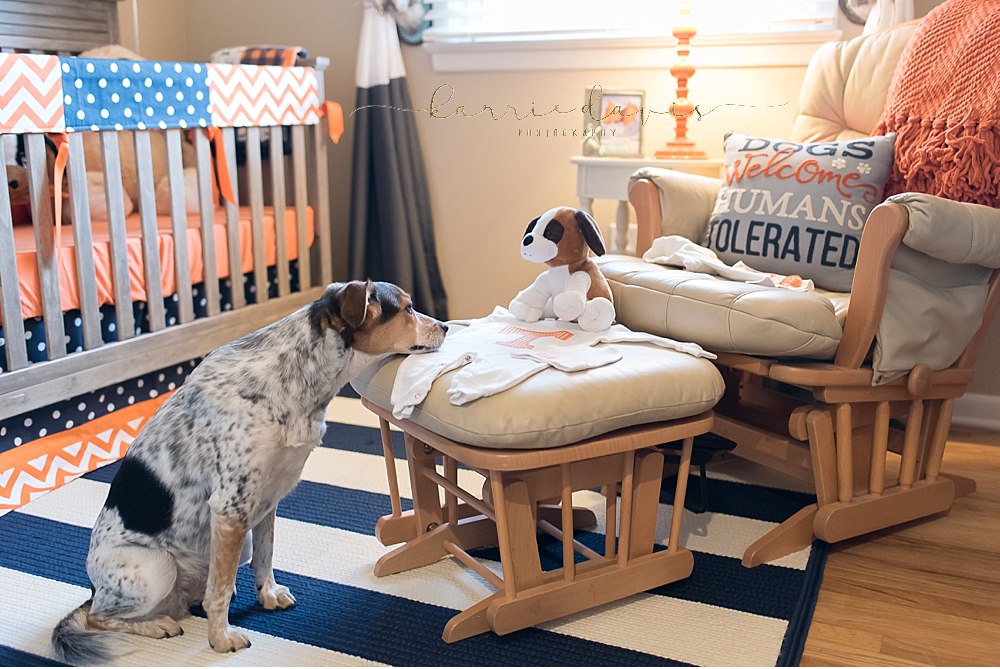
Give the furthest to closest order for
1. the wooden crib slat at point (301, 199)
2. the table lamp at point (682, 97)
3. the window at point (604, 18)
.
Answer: the wooden crib slat at point (301, 199) → the window at point (604, 18) → the table lamp at point (682, 97)

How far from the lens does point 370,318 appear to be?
1542 millimetres

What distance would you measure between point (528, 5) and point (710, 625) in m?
2.21

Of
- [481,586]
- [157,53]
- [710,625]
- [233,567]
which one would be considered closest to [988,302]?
[710,625]

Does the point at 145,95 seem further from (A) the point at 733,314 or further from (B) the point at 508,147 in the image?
(A) the point at 733,314

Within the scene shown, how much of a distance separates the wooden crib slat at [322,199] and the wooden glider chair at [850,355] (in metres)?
1.26

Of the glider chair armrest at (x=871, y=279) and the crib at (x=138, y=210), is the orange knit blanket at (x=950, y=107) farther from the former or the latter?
the crib at (x=138, y=210)

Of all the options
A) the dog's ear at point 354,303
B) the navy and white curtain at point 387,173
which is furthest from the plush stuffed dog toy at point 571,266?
the navy and white curtain at point 387,173

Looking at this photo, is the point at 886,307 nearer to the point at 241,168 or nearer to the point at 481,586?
the point at 481,586

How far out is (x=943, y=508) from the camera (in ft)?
6.53

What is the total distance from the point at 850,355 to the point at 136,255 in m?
1.74

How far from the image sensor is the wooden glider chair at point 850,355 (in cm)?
174

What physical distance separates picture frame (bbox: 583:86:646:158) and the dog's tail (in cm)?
191

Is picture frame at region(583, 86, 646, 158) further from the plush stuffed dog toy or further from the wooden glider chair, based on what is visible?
the plush stuffed dog toy

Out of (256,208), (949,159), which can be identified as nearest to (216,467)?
(256,208)
